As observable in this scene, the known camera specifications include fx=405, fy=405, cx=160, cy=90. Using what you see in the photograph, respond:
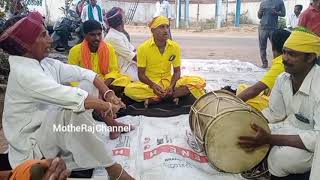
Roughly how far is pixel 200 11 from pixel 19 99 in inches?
1085

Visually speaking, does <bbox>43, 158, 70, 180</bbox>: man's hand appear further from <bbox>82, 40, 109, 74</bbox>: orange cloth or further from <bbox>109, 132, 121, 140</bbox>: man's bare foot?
<bbox>82, 40, 109, 74</bbox>: orange cloth

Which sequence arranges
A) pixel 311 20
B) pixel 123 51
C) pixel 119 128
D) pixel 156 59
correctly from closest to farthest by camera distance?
pixel 119 128 < pixel 311 20 < pixel 156 59 < pixel 123 51

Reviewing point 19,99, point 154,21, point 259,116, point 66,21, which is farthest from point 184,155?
point 66,21

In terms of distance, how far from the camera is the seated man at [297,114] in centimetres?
289

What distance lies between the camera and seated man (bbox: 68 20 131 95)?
15.8 ft

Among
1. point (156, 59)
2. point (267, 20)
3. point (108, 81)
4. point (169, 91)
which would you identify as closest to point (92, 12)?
point (267, 20)

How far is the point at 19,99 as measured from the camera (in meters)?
2.88

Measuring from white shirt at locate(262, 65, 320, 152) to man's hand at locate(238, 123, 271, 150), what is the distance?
0.72 ft

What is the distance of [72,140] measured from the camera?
2904 mm

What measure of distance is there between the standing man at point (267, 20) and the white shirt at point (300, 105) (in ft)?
18.8

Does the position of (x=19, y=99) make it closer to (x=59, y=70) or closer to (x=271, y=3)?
(x=59, y=70)

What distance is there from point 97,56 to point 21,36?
2.10 metres

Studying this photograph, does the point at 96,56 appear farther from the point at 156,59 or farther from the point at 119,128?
the point at 119,128

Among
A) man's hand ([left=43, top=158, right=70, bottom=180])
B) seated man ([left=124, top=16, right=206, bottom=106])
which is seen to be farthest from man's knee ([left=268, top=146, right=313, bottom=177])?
seated man ([left=124, top=16, right=206, bottom=106])
